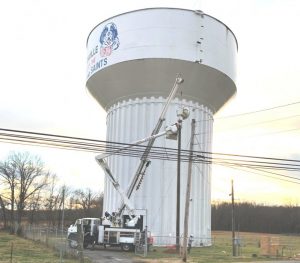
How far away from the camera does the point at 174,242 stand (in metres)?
30.1

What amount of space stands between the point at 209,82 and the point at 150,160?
19.1 ft

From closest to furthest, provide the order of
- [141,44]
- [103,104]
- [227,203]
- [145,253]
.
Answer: [145,253] → [141,44] → [103,104] → [227,203]

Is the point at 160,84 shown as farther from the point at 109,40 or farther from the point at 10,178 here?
the point at 10,178

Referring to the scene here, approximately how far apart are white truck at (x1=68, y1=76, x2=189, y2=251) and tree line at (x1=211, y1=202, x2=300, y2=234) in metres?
115

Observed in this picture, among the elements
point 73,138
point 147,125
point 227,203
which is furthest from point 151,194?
point 227,203

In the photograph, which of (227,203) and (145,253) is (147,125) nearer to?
(145,253)

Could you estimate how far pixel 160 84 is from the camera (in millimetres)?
30000

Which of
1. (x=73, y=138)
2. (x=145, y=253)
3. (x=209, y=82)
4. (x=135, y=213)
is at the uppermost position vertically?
(x=209, y=82)

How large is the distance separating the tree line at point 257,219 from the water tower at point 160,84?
112 meters

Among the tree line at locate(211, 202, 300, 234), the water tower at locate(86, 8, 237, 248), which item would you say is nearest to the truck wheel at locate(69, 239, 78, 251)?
the water tower at locate(86, 8, 237, 248)

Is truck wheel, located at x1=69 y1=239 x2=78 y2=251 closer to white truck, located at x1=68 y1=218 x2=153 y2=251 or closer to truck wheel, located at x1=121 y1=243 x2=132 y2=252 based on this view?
white truck, located at x1=68 y1=218 x2=153 y2=251

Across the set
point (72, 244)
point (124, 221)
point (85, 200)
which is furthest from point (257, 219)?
point (72, 244)

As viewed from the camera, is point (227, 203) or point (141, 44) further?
point (227, 203)

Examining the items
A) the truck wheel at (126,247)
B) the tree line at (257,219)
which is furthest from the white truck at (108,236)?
the tree line at (257,219)
